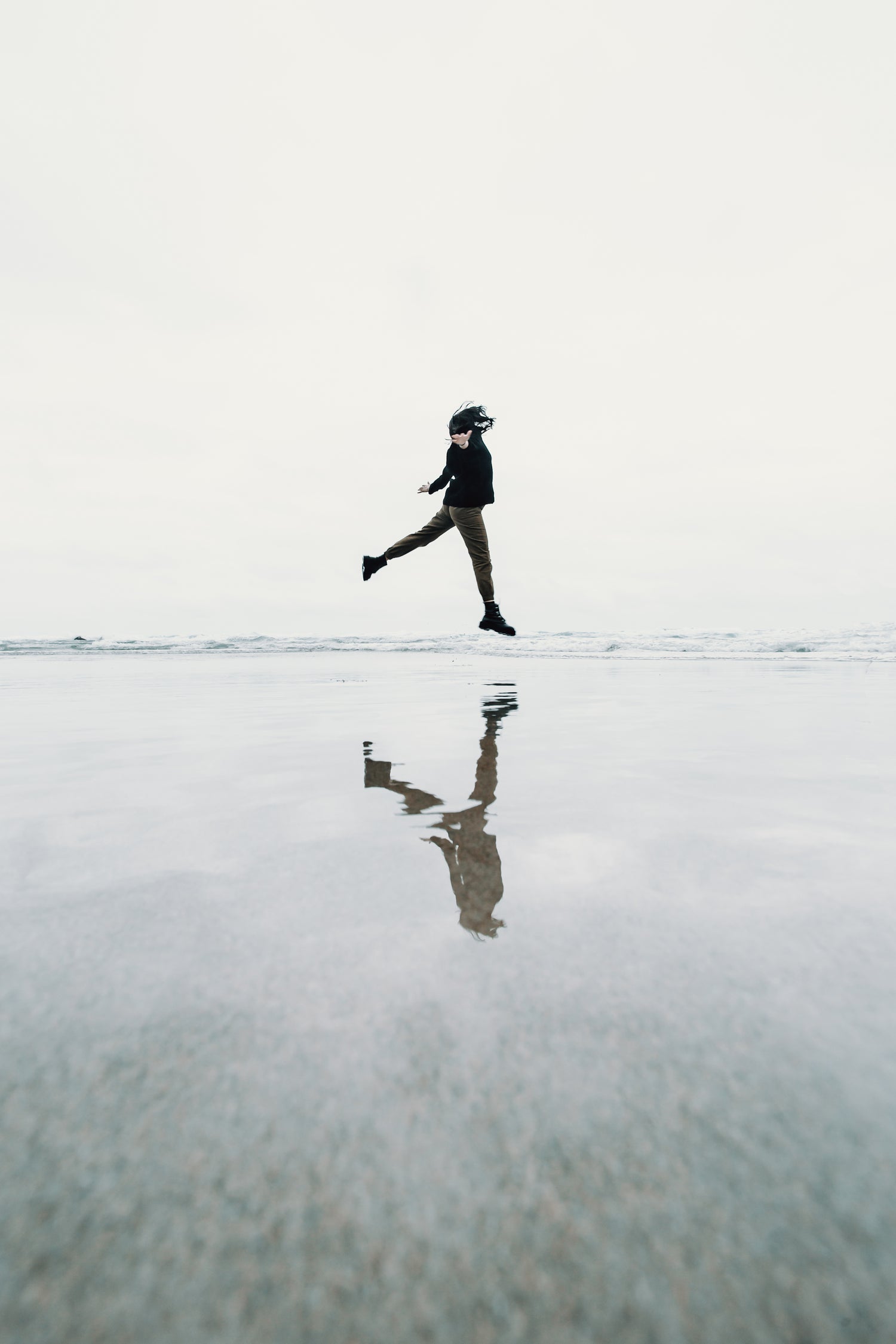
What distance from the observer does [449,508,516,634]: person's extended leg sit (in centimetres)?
688

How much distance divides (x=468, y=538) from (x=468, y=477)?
0.57 meters

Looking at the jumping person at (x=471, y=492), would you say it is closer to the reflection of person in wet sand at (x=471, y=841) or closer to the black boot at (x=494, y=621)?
the black boot at (x=494, y=621)

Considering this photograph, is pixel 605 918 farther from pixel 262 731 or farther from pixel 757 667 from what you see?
pixel 757 667

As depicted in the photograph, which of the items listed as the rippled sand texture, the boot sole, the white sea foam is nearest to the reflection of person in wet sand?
the rippled sand texture

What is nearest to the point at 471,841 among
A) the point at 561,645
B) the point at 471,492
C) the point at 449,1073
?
the point at 449,1073

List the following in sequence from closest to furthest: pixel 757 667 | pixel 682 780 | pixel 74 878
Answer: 1. pixel 74 878
2. pixel 682 780
3. pixel 757 667

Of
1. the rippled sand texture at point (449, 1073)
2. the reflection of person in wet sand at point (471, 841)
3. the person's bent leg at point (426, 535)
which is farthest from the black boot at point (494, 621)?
the rippled sand texture at point (449, 1073)

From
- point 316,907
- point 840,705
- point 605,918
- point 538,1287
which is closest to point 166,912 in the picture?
point 316,907

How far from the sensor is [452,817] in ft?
5.97

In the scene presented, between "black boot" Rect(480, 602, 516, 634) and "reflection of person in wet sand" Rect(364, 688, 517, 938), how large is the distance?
4390 mm

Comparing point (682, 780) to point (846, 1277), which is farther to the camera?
point (682, 780)

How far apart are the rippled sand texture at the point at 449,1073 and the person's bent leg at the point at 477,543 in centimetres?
524

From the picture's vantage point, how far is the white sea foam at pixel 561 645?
14336 mm

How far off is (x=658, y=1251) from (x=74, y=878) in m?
1.21
